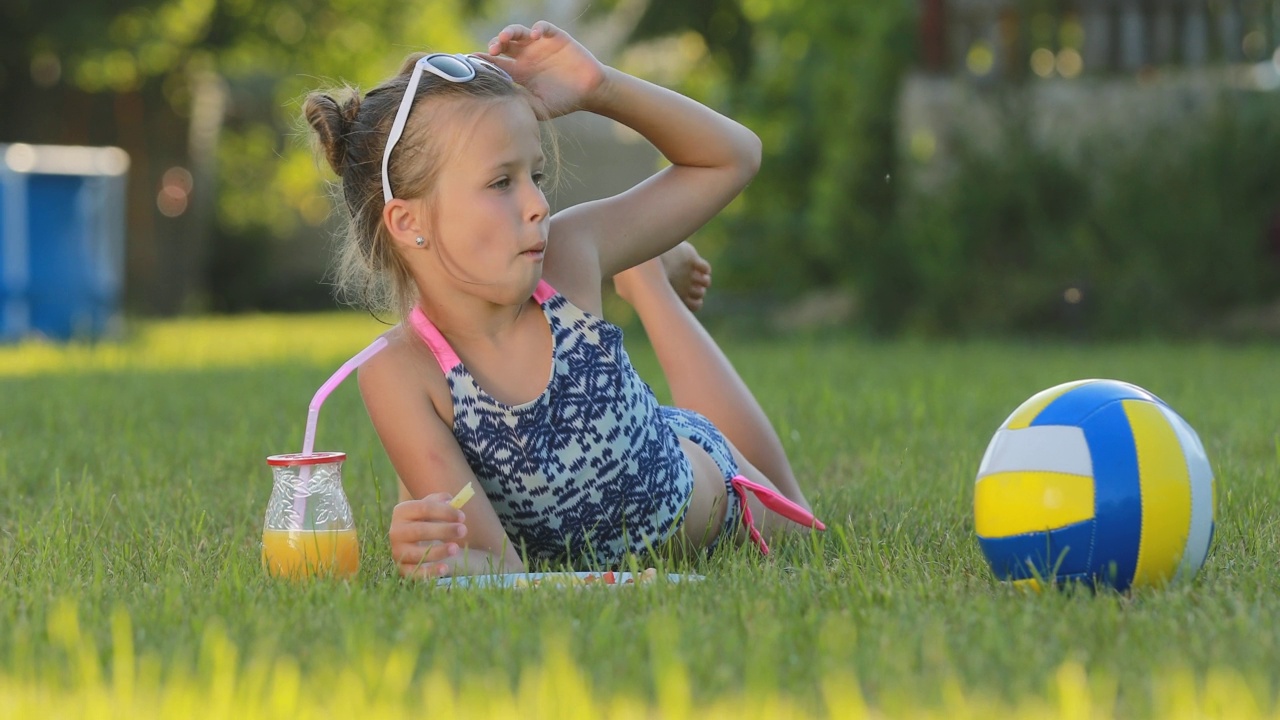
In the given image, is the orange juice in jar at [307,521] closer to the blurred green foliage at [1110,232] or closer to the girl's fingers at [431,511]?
the girl's fingers at [431,511]

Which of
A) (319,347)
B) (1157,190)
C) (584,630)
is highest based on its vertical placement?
(1157,190)

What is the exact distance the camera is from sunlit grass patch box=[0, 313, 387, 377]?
31.8 feet

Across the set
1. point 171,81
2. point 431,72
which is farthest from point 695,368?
point 171,81

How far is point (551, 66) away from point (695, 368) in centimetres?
113

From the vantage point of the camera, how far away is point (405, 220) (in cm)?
342

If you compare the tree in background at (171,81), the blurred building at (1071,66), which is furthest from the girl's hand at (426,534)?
the tree in background at (171,81)

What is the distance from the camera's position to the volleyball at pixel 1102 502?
2.91 metres

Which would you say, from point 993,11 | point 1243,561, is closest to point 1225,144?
point 993,11

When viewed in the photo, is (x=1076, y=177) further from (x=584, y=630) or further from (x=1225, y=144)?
(x=584, y=630)

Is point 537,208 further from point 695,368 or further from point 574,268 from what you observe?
point 695,368

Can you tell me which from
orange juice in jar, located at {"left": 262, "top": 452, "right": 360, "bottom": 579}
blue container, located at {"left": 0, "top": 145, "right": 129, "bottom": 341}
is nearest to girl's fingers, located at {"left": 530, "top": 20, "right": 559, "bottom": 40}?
orange juice in jar, located at {"left": 262, "top": 452, "right": 360, "bottom": 579}

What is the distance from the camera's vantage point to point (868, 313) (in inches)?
455

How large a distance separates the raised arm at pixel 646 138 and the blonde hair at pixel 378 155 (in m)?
0.14

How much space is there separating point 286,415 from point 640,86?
3.46 meters
